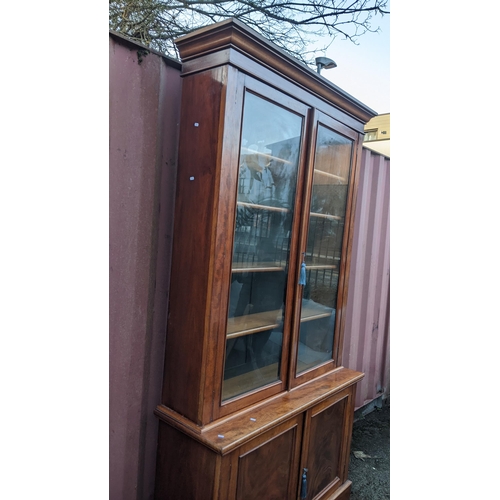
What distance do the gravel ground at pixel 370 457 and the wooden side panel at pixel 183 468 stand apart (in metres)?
1.14

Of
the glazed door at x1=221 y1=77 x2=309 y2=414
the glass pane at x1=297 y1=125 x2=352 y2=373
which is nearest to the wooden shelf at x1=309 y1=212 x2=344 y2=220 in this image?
the glass pane at x1=297 y1=125 x2=352 y2=373

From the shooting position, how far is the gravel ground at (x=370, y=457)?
7.20 feet

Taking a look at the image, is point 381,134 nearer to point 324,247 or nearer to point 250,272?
point 324,247

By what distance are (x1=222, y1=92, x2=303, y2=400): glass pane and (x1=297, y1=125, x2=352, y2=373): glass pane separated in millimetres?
169

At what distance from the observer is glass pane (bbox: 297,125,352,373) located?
71.0 inches

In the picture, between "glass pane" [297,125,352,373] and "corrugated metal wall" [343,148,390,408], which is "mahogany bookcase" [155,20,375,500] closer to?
"glass pane" [297,125,352,373]

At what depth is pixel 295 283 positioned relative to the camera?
171cm

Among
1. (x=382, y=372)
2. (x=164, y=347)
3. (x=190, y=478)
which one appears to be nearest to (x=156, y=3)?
(x=164, y=347)

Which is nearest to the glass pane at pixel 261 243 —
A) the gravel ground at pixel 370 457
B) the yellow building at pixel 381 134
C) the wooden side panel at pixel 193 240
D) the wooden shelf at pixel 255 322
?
the wooden shelf at pixel 255 322

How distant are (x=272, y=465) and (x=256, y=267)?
0.80 m

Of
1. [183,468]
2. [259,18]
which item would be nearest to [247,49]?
[259,18]

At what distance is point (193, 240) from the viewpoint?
141 cm

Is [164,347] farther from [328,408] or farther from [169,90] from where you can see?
[169,90]

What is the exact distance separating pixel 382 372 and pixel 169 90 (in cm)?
283
